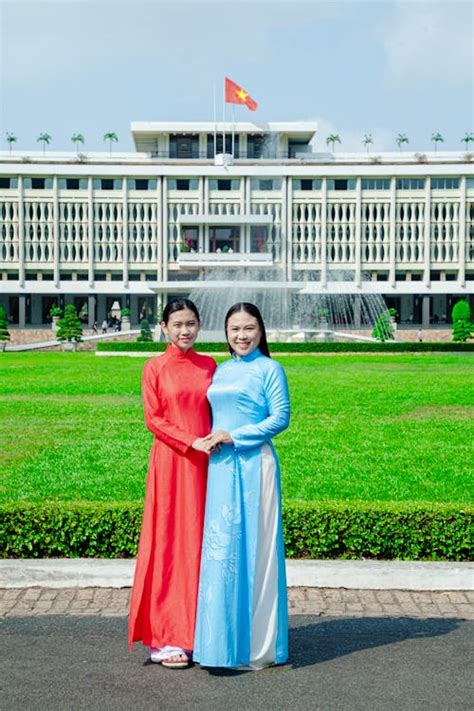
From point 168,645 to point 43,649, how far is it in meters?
0.73

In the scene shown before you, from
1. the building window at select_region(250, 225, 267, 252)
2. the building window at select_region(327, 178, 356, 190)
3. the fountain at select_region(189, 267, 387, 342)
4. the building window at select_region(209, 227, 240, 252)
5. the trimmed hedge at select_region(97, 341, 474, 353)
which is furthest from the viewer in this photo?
the building window at select_region(209, 227, 240, 252)

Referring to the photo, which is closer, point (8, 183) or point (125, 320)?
point (125, 320)

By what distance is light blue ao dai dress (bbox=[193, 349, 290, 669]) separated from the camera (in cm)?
456

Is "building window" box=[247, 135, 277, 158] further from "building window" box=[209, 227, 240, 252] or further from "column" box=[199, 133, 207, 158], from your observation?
"building window" box=[209, 227, 240, 252]

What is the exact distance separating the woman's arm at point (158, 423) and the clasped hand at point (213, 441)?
0.07m

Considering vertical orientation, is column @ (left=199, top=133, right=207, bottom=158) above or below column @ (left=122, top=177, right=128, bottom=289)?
above

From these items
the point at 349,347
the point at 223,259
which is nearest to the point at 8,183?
the point at 223,259

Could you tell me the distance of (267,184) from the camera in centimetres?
6962

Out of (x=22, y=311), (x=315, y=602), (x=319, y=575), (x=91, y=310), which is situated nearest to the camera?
(x=315, y=602)

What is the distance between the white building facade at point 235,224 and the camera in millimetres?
68188

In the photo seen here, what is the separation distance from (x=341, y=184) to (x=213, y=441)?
6674cm

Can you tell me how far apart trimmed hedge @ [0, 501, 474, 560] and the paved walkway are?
0.49 metres

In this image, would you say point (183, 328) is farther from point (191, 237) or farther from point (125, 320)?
point (191, 237)

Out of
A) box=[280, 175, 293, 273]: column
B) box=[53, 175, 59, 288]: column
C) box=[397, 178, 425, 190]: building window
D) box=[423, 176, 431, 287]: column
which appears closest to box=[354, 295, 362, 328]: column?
box=[423, 176, 431, 287]: column
